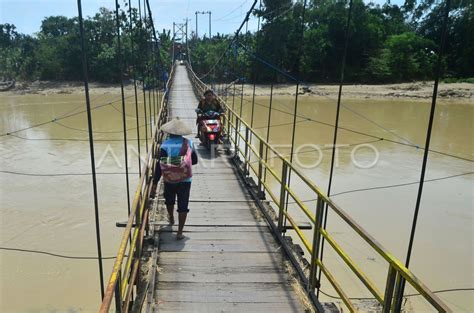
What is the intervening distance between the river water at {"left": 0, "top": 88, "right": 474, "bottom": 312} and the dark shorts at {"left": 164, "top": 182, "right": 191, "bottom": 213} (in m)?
2.22

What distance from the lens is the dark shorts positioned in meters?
3.50

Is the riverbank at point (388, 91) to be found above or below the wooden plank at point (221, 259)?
above

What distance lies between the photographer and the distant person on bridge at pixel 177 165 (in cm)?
345

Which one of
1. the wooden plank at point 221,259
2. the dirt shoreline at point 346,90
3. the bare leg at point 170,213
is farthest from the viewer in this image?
the dirt shoreline at point 346,90

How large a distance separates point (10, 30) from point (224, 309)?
61341 mm

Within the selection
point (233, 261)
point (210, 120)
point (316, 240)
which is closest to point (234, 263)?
point (233, 261)

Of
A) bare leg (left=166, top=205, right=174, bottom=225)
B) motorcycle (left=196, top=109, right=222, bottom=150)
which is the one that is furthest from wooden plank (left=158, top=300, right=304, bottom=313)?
motorcycle (left=196, top=109, right=222, bottom=150)

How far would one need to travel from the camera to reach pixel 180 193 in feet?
11.6

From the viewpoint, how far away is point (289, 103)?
27.0 m

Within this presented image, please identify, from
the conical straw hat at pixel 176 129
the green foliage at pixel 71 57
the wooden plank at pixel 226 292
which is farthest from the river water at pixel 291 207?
the green foliage at pixel 71 57

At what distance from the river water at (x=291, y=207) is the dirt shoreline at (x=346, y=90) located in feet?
38.2

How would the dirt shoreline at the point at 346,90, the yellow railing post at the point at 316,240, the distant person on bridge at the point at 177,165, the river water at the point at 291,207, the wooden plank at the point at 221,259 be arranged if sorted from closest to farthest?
the yellow railing post at the point at 316,240 → the wooden plank at the point at 221,259 → the distant person on bridge at the point at 177,165 → the river water at the point at 291,207 → the dirt shoreline at the point at 346,90

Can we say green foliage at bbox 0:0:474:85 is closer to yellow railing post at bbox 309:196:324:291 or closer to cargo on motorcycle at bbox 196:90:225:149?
cargo on motorcycle at bbox 196:90:225:149

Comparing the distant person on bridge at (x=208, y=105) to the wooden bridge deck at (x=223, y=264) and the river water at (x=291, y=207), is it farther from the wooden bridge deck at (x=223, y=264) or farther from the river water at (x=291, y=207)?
the wooden bridge deck at (x=223, y=264)
